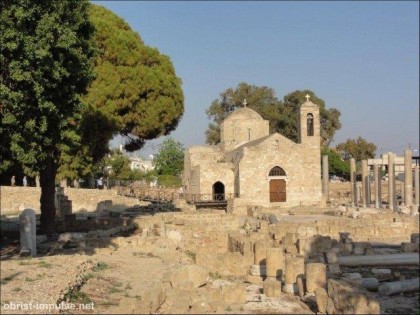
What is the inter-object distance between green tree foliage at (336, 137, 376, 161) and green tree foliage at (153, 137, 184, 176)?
2340 cm

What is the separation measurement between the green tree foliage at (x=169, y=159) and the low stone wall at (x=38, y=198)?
98.3 feet

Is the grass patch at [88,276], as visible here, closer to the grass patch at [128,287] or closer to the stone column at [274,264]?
the grass patch at [128,287]

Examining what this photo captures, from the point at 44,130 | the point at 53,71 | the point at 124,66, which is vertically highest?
the point at 124,66

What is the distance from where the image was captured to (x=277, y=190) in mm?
36438

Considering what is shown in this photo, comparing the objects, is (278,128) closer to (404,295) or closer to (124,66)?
(124,66)

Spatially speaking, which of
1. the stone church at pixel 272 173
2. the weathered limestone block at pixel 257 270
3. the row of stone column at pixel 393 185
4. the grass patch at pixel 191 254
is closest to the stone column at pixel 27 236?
the grass patch at pixel 191 254

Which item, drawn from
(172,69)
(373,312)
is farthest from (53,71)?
(172,69)

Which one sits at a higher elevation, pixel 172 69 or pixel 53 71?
pixel 172 69

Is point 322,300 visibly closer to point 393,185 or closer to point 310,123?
point 393,185

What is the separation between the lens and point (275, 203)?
3606cm

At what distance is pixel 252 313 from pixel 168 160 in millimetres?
55106

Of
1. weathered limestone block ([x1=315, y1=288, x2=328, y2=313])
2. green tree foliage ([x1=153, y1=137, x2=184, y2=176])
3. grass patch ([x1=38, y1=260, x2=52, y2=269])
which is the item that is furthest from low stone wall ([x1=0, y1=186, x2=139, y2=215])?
green tree foliage ([x1=153, y1=137, x2=184, y2=176])

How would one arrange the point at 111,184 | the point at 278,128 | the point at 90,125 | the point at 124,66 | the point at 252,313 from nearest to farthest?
the point at 252,313, the point at 90,125, the point at 124,66, the point at 111,184, the point at 278,128

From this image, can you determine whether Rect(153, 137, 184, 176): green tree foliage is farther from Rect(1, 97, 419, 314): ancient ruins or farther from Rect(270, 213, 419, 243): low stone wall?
Rect(270, 213, 419, 243): low stone wall
